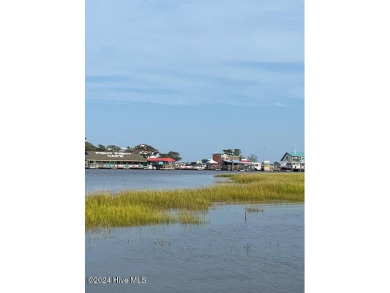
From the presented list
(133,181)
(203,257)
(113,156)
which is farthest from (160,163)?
(203,257)

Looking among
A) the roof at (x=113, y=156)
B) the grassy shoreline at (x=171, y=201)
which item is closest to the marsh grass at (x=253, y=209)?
the grassy shoreline at (x=171, y=201)

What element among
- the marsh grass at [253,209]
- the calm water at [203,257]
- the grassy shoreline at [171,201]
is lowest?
the calm water at [203,257]

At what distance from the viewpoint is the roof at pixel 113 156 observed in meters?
41.8

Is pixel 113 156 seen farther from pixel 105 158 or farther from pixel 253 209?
pixel 253 209

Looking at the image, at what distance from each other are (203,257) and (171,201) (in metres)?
6.28

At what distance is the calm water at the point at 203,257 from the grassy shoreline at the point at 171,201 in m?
0.59

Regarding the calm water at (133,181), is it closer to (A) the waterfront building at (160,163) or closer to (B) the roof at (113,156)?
(B) the roof at (113,156)
